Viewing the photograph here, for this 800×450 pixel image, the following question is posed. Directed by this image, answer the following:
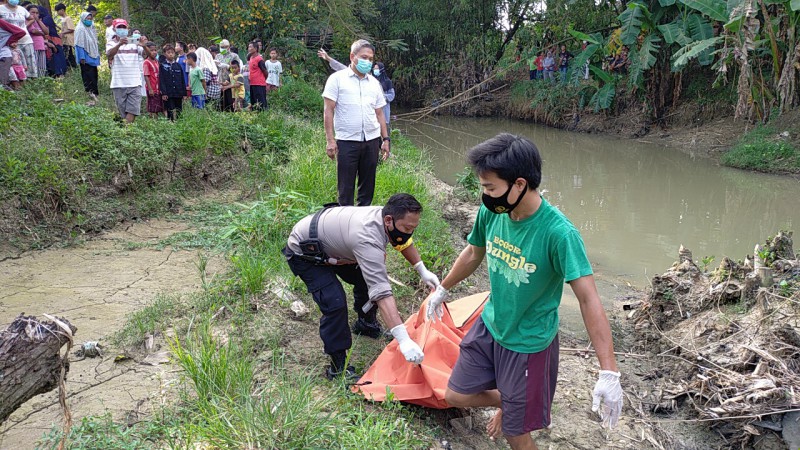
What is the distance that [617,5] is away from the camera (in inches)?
680

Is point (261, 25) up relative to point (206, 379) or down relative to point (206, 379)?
up

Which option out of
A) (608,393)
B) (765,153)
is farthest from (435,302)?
(765,153)

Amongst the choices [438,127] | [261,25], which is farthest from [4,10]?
[438,127]

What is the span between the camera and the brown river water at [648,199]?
317 inches

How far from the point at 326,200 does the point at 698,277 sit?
3.56 metres

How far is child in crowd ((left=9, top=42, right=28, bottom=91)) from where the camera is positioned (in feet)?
25.9

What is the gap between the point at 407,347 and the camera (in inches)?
124

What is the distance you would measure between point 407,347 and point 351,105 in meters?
2.95

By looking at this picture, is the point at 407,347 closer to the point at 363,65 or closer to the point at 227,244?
the point at 227,244

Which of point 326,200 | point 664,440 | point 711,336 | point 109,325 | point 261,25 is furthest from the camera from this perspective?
point 261,25

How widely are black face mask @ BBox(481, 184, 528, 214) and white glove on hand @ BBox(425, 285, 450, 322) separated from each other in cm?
83

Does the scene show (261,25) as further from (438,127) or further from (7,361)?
(7,361)

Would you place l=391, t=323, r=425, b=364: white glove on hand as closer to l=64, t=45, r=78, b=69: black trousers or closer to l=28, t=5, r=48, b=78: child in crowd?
l=28, t=5, r=48, b=78: child in crowd

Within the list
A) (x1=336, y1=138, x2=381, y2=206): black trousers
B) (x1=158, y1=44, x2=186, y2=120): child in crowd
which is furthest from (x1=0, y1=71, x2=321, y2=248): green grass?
(x1=336, y1=138, x2=381, y2=206): black trousers
